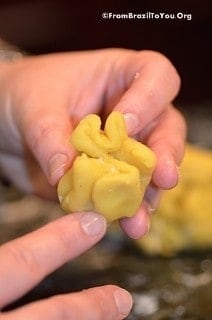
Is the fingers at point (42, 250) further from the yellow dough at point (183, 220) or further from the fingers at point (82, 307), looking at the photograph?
the yellow dough at point (183, 220)

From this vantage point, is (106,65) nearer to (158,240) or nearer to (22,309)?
(158,240)

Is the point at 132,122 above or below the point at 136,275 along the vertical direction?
above

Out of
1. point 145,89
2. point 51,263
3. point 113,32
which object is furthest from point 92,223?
point 113,32

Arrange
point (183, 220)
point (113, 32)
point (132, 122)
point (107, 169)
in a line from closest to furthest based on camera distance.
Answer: point (107, 169)
point (132, 122)
point (183, 220)
point (113, 32)

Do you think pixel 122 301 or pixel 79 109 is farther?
pixel 79 109

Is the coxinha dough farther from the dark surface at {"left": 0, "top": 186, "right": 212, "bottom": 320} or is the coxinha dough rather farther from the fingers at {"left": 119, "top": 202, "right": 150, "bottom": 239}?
the dark surface at {"left": 0, "top": 186, "right": 212, "bottom": 320}

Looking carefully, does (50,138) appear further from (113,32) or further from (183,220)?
(113,32)

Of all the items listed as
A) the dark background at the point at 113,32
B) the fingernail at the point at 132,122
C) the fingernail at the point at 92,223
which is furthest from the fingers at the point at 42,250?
the dark background at the point at 113,32
